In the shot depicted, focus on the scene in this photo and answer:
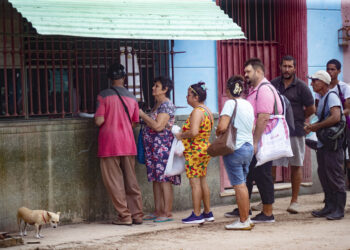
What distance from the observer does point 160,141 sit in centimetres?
836

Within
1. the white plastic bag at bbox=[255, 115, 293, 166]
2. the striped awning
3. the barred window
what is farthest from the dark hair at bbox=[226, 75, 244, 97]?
the barred window

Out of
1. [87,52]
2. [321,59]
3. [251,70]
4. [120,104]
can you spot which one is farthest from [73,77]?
[321,59]

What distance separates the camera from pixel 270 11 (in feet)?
34.9

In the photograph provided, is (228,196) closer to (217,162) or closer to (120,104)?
(217,162)

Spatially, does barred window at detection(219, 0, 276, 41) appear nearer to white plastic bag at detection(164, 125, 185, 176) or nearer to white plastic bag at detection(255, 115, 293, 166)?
white plastic bag at detection(255, 115, 293, 166)

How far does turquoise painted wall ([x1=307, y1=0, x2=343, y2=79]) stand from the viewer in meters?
10.7

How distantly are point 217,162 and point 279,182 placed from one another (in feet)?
5.05

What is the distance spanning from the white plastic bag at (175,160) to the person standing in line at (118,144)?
44cm

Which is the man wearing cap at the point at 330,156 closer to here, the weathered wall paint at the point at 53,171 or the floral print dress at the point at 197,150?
the floral print dress at the point at 197,150

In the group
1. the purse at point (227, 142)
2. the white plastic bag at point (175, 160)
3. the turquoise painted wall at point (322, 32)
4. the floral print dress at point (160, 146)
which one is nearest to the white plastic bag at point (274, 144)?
the purse at point (227, 142)

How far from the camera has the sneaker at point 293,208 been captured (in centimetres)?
892

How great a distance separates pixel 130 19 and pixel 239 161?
210cm

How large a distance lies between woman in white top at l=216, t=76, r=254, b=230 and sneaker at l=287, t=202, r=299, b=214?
1.35 m

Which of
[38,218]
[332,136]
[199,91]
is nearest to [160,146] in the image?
[199,91]
